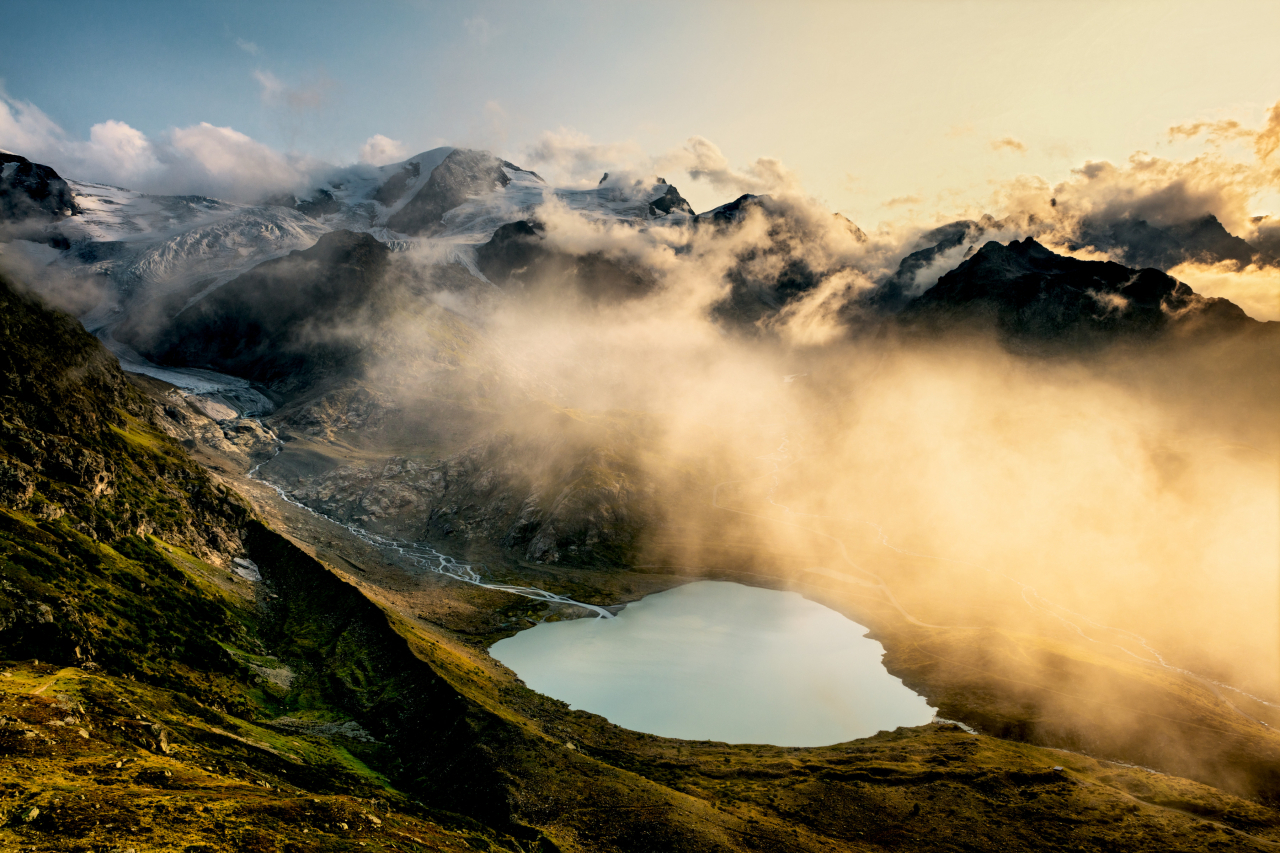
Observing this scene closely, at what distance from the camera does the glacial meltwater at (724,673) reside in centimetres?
9088

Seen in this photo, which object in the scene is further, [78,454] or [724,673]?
[724,673]

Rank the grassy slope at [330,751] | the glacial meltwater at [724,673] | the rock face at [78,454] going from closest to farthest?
the grassy slope at [330,751] → the rock face at [78,454] → the glacial meltwater at [724,673]

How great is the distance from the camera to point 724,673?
4269 inches

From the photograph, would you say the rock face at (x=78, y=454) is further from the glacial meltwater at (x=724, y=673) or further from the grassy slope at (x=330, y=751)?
the glacial meltwater at (x=724, y=673)

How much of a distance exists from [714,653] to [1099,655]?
9024cm

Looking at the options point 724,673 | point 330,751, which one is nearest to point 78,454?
point 330,751

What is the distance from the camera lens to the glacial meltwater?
90875mm

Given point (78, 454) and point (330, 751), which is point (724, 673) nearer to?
point (330, 751)

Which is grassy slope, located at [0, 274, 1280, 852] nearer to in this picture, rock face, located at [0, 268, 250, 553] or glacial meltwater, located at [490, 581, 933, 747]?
rock face, located at [0, 268, 250, 553]

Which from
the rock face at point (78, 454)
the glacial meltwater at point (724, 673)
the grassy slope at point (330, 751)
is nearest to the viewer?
the grassy slope at point (330, 751)

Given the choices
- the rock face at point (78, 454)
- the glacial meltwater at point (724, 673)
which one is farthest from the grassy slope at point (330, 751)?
the glacial meltwater at point (724, 673)

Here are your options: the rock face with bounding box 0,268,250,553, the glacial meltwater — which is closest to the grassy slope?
the rock face with bounding box 0,268,250,553

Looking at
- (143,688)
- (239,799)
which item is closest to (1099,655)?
(239,799)

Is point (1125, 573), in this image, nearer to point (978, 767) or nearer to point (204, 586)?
point (978, 767)
